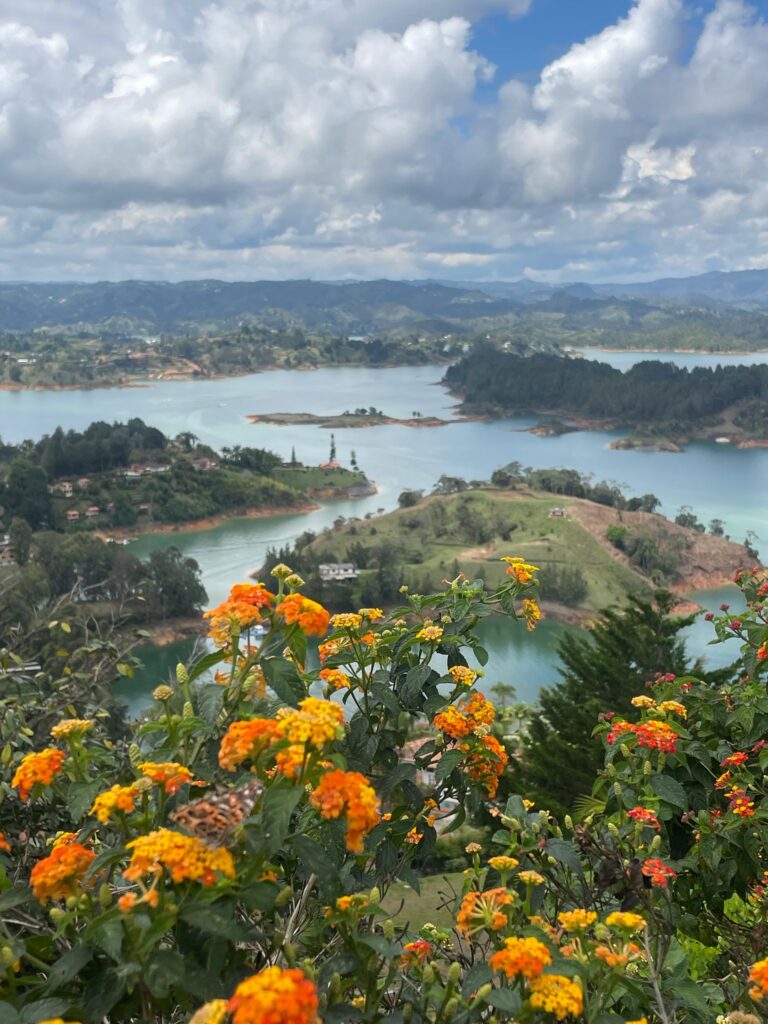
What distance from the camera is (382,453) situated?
166 ft

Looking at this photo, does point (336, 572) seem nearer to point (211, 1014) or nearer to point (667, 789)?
point (667, 789)

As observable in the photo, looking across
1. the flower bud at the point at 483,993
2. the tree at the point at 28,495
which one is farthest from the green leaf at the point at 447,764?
the tree at the point at 28,495

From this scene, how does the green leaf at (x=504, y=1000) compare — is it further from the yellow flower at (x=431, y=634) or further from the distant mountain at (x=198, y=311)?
the distant mountain at (x=198, y=311)

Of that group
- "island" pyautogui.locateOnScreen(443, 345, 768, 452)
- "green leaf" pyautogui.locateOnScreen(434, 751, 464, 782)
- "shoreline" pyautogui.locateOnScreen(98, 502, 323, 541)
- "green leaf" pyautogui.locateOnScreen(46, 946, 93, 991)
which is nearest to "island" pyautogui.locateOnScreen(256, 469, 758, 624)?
"shoreline" pyautogui.locateOnScreen(98, 502, 323, 541)

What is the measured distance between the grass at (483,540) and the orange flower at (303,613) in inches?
1018

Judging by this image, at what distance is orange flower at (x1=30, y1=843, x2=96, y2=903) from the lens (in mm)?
988

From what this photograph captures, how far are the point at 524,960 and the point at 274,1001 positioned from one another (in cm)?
34

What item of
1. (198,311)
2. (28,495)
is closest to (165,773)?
(28,495)

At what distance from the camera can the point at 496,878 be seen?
1.45 metres

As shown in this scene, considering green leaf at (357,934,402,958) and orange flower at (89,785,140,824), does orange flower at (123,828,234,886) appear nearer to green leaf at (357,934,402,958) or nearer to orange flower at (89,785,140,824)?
orange flower at (89,785,140,824)

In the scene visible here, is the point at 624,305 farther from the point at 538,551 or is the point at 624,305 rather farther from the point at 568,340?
the point at 538,551

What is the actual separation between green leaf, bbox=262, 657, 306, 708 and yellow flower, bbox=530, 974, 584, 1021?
508 millimetres

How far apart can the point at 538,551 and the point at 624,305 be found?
16044 cm

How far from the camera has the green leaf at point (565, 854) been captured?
1237mm
